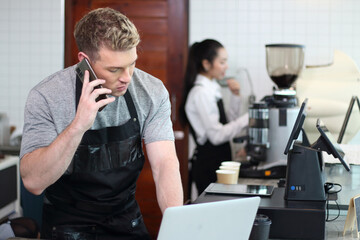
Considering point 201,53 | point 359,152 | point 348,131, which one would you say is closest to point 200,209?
point 359,152

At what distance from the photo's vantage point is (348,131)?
10.7 feet

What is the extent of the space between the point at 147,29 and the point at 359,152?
2421 millimetres

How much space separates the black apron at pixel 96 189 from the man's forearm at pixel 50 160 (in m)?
0.20

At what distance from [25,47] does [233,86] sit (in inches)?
69.8

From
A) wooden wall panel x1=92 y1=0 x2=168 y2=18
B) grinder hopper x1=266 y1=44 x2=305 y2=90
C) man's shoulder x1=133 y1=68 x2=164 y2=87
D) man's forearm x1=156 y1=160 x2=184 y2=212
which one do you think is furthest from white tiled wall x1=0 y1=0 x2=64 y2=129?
man's forearm x1=156 y1=160 x2=184 y2=212

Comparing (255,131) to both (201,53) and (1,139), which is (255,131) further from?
(1,139)

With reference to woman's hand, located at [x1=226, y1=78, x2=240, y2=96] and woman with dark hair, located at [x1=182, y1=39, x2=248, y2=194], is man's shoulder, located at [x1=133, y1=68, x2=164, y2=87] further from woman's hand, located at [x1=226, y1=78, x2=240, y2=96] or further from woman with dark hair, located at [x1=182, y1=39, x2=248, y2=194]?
woman's hand, located at [x1=226, y1=78, x2=240, y2=96]

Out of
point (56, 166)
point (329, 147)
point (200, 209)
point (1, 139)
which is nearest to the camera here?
point (200, 209)

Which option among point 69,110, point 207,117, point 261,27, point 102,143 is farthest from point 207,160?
point 69,110

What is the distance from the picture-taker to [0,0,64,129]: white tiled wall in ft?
14.6

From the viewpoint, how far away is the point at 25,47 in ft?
14.8

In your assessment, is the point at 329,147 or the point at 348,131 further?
the point at 348,131

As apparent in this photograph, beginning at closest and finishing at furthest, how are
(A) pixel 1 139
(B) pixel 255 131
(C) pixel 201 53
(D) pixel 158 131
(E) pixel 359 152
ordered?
(D) pixel 158 131
(E) pixel 359 152
(B) pixel 255 131
(C) pixel 201 53
(A) pixel 1 139

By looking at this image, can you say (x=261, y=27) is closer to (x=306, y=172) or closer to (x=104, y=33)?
(x=306, y=172)
